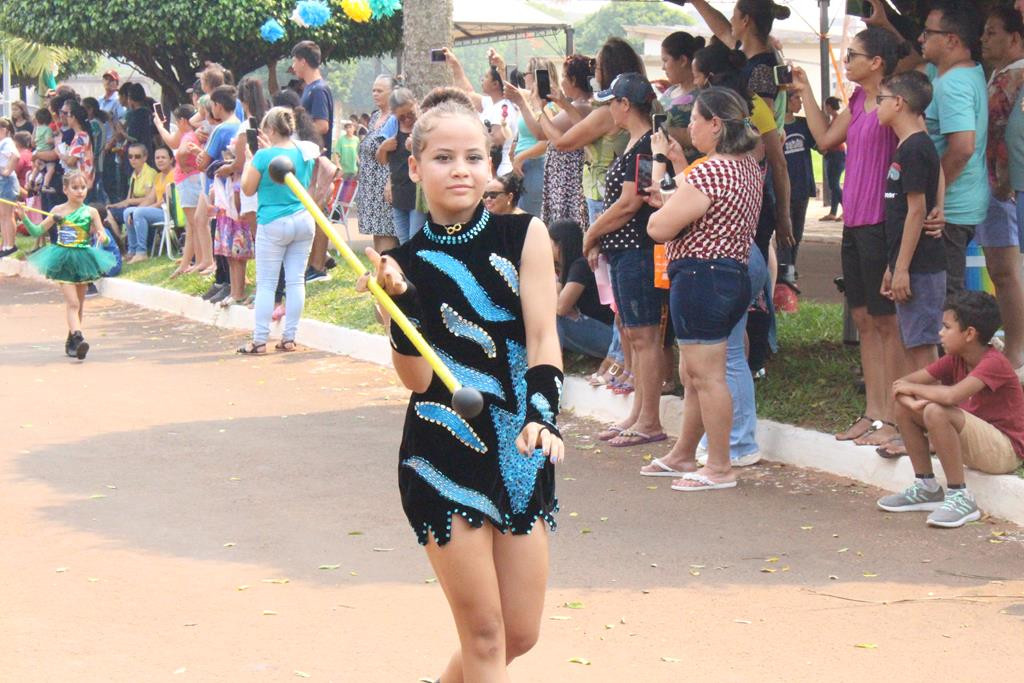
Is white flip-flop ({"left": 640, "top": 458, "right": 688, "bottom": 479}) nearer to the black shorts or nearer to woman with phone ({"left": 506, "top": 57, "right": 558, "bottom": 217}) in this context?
the black shorts

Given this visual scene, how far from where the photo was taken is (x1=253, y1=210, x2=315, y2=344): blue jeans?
12062 mm

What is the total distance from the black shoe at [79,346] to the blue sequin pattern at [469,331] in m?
8.95

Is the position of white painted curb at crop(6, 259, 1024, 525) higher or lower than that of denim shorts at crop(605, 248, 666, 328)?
lower

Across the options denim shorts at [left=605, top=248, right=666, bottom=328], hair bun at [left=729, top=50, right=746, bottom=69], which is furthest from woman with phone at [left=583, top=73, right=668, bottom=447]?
hair bun at [left=729, top=50, right=746, bottom=69]

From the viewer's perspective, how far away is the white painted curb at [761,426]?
21.5ft

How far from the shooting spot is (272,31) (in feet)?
73.1

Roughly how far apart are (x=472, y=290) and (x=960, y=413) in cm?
340

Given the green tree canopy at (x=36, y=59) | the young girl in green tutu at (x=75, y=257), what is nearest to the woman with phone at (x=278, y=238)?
the young girl in green tutu at (x=75, y=257)

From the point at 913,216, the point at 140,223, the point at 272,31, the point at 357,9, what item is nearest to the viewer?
the point at 913,216

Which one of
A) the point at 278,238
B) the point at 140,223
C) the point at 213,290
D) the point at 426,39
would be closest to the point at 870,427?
the point at 278,238

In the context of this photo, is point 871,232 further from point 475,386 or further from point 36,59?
point 36,59

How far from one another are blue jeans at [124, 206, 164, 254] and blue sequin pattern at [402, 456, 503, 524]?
50.9 ft

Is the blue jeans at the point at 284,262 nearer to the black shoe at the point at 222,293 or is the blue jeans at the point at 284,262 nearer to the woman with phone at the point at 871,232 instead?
the black shoe at the point at 222,293

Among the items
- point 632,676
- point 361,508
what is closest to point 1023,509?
point 632,676
